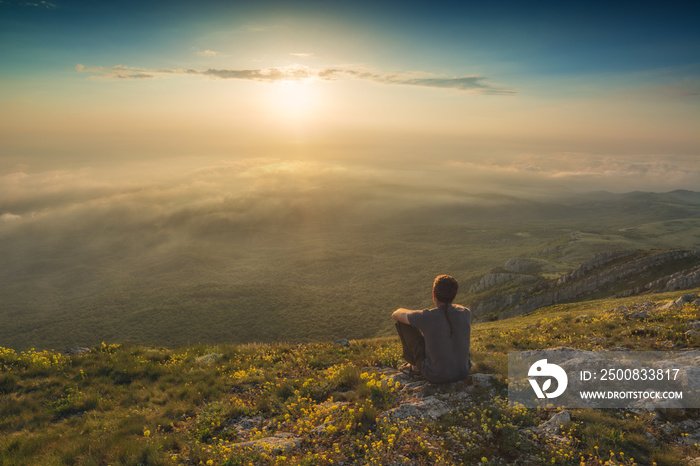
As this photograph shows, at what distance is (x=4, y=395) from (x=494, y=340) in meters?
21.5

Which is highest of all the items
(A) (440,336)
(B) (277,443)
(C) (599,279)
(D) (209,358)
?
(A) (440,336)

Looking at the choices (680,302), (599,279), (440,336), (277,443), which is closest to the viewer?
(277,443)

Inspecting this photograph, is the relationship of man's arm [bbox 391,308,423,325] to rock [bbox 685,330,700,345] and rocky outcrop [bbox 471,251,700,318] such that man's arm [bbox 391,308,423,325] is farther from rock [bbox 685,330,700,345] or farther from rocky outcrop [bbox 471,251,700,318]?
rocky outcrop [bbox 471,251,700,318]

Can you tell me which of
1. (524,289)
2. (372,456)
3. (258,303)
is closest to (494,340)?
(372,456)

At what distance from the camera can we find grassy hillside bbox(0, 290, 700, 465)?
7180 millimetres

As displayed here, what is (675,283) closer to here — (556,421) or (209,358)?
(556,421)

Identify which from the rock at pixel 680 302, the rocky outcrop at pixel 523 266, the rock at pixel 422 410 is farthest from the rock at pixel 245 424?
the rocky outcrop at pixel 523 266

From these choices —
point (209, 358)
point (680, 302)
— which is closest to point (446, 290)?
point (209, 358)

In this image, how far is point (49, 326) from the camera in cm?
16675

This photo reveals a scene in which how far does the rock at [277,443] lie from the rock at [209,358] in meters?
7.91

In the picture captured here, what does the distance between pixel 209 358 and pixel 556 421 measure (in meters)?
13.6

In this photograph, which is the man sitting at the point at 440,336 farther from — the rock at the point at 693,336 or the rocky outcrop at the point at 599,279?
the rocky outcrop at the point at 599,279

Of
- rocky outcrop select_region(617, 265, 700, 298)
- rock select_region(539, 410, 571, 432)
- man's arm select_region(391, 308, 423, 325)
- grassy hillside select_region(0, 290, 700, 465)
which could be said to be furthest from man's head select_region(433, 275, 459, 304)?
rocky outcrop select_region(617, 265, 700, 298)

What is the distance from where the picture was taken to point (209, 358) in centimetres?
1538
